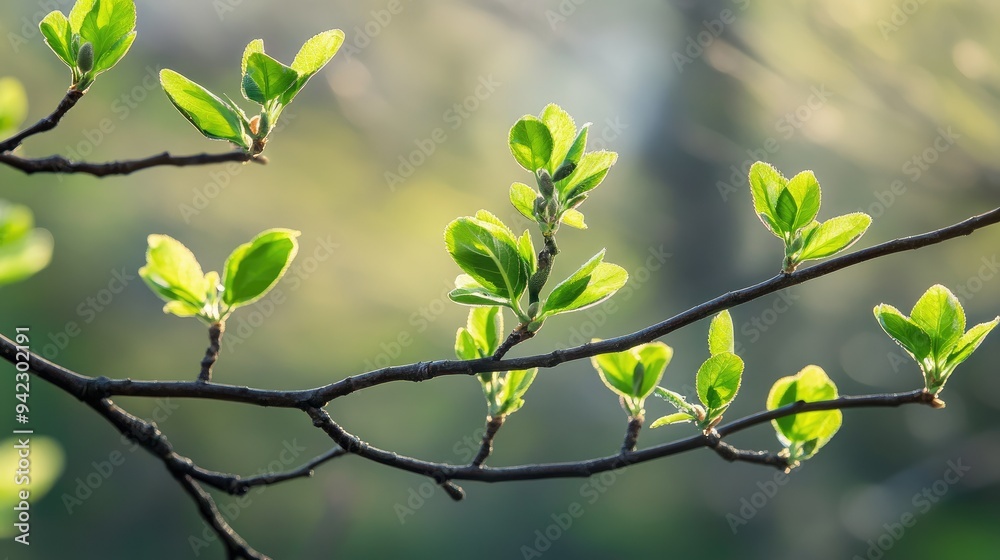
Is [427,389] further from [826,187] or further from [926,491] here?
[926,491]

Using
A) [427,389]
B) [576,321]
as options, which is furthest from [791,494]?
[427,389]

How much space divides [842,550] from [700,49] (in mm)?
1348

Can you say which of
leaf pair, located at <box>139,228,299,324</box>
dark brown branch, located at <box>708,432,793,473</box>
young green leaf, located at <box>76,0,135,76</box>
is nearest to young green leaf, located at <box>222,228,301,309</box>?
leaf pair, located at <box>139,228,299,324</box>

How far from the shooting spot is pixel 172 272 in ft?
1.10


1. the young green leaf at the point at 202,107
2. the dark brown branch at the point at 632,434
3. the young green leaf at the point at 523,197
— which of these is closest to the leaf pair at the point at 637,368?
the dark brown branch at the point at 632,434

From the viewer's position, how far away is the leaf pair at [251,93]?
11.9 inches

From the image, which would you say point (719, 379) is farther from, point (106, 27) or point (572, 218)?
point (106, 27)

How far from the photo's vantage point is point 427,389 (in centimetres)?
184

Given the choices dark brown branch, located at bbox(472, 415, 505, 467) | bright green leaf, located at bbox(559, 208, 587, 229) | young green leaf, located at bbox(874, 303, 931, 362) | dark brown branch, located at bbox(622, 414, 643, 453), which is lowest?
dark brown branch, located at bbox(472, 415, 505, 467)

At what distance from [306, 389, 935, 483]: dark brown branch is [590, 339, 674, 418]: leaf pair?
0.05 m

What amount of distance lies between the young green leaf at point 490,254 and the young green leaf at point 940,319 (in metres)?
0.17

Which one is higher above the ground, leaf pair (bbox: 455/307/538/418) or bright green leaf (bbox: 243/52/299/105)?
bright green leaf (bbox: 243/52/299/105)

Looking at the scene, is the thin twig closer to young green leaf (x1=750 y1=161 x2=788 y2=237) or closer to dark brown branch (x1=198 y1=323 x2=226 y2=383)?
dark brown branch (x1=198 y1=323 x2=226 y2=383)

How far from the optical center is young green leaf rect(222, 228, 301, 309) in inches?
12.9
